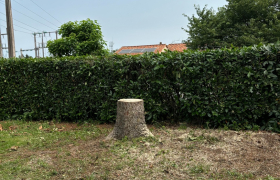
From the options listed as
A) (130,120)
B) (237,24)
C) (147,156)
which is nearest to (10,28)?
(130,120)

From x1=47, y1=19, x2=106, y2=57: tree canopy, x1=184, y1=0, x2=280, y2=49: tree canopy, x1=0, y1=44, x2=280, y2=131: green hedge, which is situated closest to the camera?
x1=0, y1=44, x2=280, y2=131: green hedge

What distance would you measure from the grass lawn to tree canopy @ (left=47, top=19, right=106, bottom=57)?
270 inches

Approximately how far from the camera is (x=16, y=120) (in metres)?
7.15

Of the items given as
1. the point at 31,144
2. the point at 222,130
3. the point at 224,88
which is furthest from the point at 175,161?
the point at 31,144

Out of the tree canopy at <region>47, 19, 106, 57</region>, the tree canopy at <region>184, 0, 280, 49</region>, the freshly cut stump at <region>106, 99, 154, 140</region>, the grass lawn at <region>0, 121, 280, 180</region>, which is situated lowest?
the grass lawn at <region>0, 121, 280, 180</region>

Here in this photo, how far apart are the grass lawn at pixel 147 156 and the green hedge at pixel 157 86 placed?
0.75 m

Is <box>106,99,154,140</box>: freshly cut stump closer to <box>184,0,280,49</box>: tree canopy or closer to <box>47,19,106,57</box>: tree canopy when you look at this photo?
<box>47,19,106,57</box>: tree canopy

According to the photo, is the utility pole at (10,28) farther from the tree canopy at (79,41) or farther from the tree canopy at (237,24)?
the tree canopy at (237,24)

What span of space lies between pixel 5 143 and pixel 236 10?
1952cm

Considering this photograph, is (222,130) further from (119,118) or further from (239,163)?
(119,118)

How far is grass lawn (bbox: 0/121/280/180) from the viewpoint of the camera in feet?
10.2

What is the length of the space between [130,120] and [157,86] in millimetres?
1583

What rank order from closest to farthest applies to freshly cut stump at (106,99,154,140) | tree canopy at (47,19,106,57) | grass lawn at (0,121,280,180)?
grass lawn at (0,121,280,180)
freshly cut stump at (106,99,154,140)
tree canopy at (47,19,106,57)

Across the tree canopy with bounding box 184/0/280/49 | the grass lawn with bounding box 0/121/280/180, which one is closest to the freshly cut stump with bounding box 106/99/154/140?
the grass lawn with bounding box 0/121/280/180
